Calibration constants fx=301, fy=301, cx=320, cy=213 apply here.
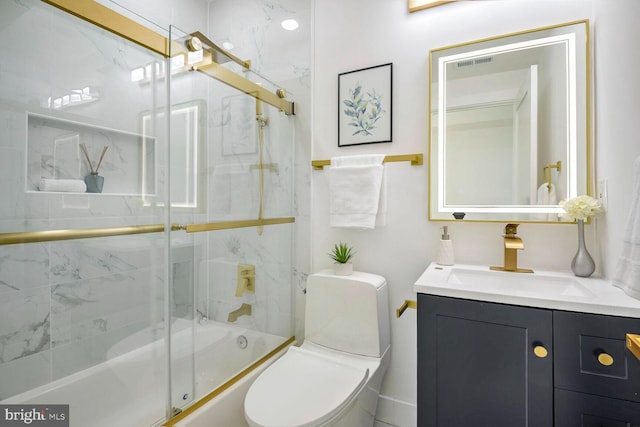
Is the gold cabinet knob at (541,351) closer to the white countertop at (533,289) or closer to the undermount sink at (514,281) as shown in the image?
the white countertop at (533,289)

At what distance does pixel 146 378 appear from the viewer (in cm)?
139

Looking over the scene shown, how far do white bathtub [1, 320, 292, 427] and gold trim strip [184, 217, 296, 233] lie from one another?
1.27 feet

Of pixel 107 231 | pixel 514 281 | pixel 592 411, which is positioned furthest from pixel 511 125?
pixel 107 231

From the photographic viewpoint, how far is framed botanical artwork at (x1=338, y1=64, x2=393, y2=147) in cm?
156

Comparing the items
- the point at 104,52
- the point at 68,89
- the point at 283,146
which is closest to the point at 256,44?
the point at 283,146

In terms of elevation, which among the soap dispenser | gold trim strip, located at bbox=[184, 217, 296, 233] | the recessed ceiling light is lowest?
the soap dispenser

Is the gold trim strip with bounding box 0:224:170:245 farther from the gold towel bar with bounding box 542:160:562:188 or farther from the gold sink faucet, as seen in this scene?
the gold towel bar with bounding box 542:160:562:188

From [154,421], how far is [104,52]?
1622 mm

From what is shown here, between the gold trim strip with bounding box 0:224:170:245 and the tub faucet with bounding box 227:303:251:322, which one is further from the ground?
the gold trim strip with bounding box 0:224:170:245

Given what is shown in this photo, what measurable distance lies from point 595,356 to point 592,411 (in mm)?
150

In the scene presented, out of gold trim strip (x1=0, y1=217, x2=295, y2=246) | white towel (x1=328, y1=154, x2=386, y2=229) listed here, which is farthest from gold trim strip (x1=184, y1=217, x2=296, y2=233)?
white towel (x1=328, y1=154, x2=386, y2=229)

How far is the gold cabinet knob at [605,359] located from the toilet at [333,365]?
0.76 meters

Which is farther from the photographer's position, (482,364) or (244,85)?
(244,85)

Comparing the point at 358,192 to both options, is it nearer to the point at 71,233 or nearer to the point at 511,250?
the point at 511,250
